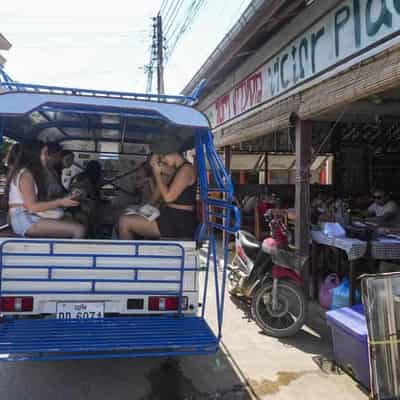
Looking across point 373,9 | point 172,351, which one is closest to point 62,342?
point 172,351

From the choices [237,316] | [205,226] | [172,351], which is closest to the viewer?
[172,351]

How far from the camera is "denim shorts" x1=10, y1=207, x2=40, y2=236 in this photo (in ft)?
11.9

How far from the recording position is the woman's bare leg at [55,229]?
11.9 ft

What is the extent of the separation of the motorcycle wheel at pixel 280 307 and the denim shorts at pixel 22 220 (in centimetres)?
252

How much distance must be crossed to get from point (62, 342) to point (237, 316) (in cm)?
272

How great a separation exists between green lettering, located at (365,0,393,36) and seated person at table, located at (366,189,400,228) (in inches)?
144

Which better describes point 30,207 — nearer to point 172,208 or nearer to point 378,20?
point 172,208

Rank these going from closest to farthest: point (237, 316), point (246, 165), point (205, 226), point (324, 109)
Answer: point (205, 226) → point (324, 109) → point (237, 316) → point (246, 165)

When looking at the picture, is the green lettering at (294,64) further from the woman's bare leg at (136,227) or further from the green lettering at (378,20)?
the woman's bare leg at (136,227)

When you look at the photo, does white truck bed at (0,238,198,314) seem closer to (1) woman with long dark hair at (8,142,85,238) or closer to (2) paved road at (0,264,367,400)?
(1) woman with long dark hair at (8,142,85,238)

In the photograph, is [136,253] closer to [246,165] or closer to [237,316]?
[237,316]

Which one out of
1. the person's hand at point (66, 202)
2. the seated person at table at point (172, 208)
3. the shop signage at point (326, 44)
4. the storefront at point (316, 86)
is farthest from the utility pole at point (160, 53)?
the person's hand at point (66, 202)

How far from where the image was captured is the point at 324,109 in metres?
4.81

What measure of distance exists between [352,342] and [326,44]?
11.3ft
